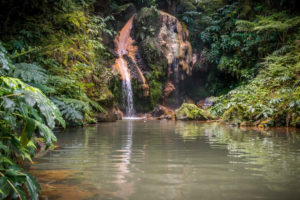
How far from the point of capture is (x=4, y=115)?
5.26 ft

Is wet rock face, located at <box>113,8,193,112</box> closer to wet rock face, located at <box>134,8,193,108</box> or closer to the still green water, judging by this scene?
wet rock face, located at <box>134,8,193,108</box>

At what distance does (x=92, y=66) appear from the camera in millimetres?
9586

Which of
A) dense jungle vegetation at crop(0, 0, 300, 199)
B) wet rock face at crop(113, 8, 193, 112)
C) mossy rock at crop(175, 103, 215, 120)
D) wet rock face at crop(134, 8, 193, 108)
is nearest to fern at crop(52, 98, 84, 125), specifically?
dense jungle vegetation at crop(0, 0, 300, 199)

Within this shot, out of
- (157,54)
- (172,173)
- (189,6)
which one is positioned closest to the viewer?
(172,173)

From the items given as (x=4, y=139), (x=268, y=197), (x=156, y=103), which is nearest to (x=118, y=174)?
(x=4, y=139)

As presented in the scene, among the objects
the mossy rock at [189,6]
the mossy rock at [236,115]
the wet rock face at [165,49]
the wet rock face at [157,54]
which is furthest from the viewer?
the mossy rock at [189,6]

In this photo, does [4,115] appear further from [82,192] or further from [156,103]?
[156,103]

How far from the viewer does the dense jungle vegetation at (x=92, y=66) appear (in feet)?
5.40

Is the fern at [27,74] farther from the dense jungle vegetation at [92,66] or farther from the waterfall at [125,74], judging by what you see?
the waterfall at [125,74]

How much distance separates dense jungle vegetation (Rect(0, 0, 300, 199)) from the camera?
164 cm

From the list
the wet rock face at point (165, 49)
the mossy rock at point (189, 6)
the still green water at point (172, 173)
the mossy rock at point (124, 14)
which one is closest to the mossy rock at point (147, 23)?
the wet rock face at point (165, 49)

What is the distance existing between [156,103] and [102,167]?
1620cm

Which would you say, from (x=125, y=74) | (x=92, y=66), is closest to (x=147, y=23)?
(x=125, y=74)

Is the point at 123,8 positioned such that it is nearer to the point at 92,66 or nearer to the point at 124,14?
the point at 124,14
